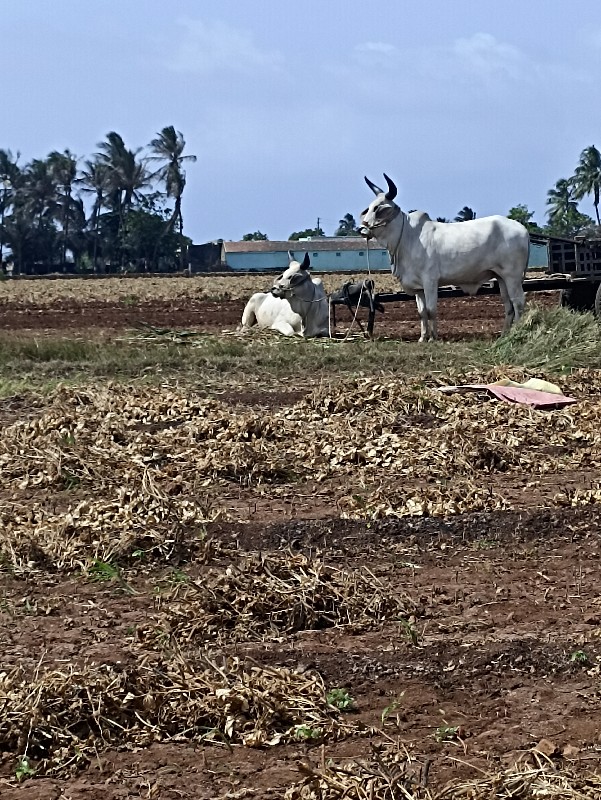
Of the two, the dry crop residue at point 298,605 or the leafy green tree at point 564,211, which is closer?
the dry crop residue at point 298,605

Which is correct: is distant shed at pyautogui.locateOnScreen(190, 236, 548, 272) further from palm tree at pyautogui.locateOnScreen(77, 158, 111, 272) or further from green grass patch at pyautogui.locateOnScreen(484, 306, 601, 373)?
green grass patch at pyautogui.locateOnScreen(484, 306, 601, 373)

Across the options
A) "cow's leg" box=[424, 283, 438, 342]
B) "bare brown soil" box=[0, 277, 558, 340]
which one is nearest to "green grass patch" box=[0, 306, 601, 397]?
"cow's leg" box=[424, 283, 438, 342]

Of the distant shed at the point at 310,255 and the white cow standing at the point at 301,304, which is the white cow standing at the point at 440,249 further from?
the distant shed at the point at 310,255

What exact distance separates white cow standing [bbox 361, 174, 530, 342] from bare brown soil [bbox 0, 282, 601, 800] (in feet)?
22.5

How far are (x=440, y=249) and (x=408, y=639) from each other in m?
9.89

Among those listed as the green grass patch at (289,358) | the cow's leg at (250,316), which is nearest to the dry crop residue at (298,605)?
the green grass patch at (289,358)

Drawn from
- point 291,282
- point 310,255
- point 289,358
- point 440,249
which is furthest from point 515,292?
point 310,255

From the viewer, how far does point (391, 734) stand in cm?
370

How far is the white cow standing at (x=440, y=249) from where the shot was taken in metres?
14.0

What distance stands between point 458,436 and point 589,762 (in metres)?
4.66

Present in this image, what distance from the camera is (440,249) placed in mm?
13969

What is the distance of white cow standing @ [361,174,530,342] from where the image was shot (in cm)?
1395

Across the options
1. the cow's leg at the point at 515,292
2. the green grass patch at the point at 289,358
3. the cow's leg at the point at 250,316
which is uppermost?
the cow's leg at the point at 515,292

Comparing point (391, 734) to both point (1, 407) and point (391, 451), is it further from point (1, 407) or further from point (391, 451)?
point (1, 407)
